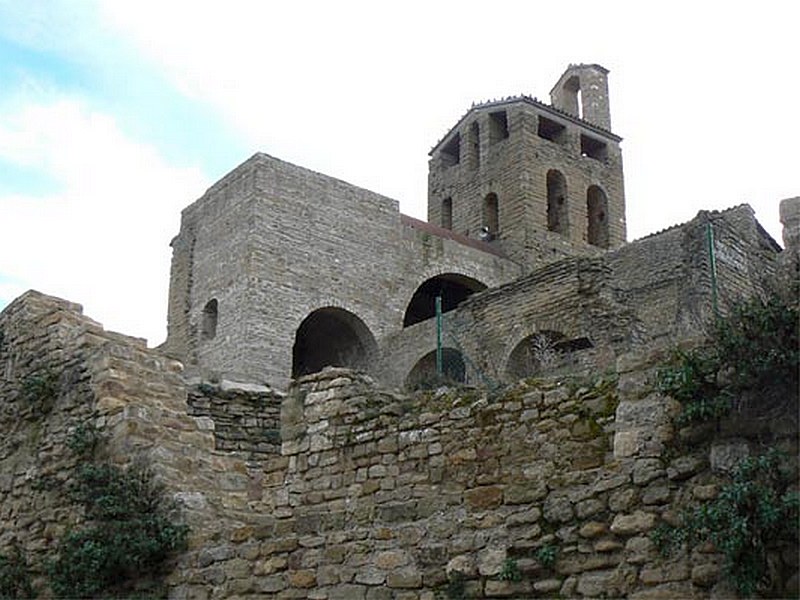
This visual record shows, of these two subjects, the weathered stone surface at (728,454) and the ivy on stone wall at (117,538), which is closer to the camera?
the weathered stone surface at (728,454)

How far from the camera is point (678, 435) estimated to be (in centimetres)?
550

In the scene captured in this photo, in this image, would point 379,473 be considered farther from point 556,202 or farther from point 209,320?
point 556,202

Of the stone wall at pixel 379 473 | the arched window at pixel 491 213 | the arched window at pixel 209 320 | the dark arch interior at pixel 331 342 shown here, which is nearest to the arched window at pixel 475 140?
the arched window at pixel 491 213

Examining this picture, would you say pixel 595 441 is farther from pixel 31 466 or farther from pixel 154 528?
pixel 31 466

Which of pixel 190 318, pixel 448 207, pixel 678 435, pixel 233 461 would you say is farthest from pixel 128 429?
pixel 448 207

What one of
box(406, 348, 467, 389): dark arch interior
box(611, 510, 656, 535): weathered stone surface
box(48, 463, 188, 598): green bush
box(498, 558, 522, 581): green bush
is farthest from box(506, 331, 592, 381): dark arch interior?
box(611, 510, 656, 535): weathered stone surface

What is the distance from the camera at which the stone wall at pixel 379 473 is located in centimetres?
539

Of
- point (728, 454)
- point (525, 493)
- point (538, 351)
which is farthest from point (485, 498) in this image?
point (538, 351)

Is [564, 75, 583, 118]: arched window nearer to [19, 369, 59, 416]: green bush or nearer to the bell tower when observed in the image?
the bell tower

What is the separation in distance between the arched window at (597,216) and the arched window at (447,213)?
383cm

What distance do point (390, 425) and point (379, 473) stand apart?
1.26 ft

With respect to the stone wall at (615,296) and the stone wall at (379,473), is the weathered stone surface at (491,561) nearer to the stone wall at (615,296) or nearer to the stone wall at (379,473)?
the stone wall at (379,473)

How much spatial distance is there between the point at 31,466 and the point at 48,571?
1.47 m

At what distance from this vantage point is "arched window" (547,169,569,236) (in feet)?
96.0
